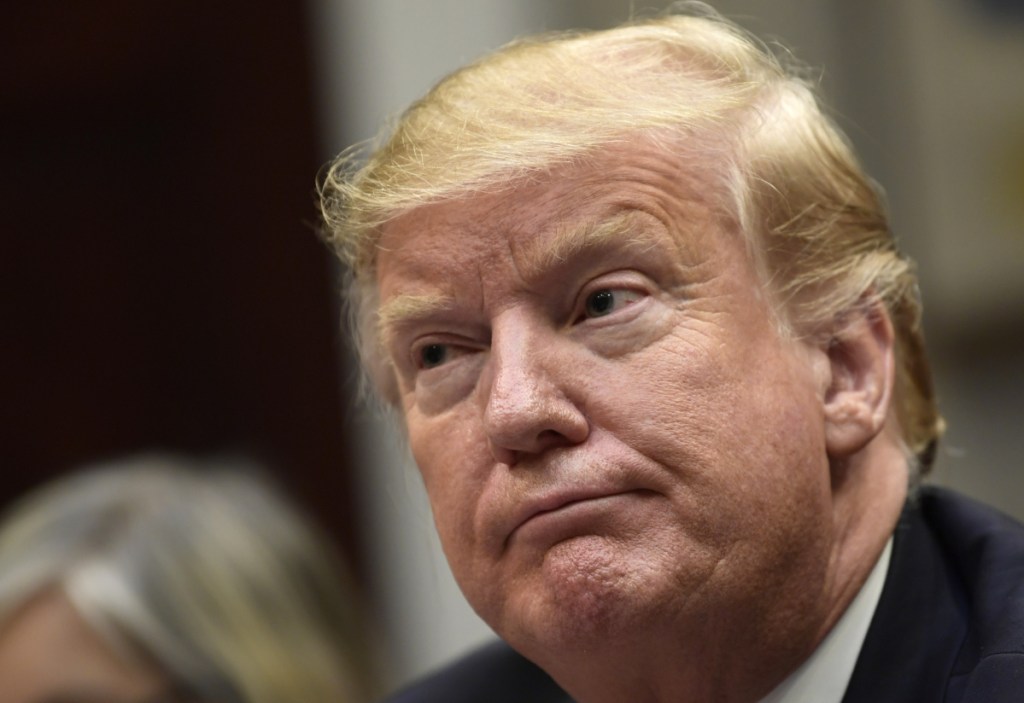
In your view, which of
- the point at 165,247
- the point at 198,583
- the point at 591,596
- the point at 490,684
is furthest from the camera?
the point at 165,247

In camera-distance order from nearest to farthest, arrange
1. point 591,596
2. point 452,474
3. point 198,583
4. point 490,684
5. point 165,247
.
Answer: point 591,596, point 452,474, point 490,684, point 198,583, point 165,247

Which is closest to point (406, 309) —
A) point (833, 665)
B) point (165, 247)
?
point (833, 665)

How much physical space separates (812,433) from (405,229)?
548mm

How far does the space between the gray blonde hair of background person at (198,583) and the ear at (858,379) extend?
1.33 metres

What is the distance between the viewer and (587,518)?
5.01ft

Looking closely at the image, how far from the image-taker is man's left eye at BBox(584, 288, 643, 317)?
160cm

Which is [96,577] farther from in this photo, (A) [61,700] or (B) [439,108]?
(B) [439,108]

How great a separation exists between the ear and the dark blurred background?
9.63 ft

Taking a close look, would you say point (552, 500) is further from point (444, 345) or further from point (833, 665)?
point (833, 665)

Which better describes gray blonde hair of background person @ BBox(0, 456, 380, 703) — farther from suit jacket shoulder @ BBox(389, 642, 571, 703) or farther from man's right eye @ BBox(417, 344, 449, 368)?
man's right eye @ BBox(417, 344, 449, 368)

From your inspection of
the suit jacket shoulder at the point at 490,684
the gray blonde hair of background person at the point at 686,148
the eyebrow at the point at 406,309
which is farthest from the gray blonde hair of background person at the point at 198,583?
the eyebrow at the point at 406,309

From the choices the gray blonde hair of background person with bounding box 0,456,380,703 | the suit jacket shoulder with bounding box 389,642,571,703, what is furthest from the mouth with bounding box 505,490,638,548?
the gray blonde hair of background person with bounding box 0,456,380,703

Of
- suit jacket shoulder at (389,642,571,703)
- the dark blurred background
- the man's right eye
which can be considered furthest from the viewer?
the dark blurred background

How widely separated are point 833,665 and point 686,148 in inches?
25.4
